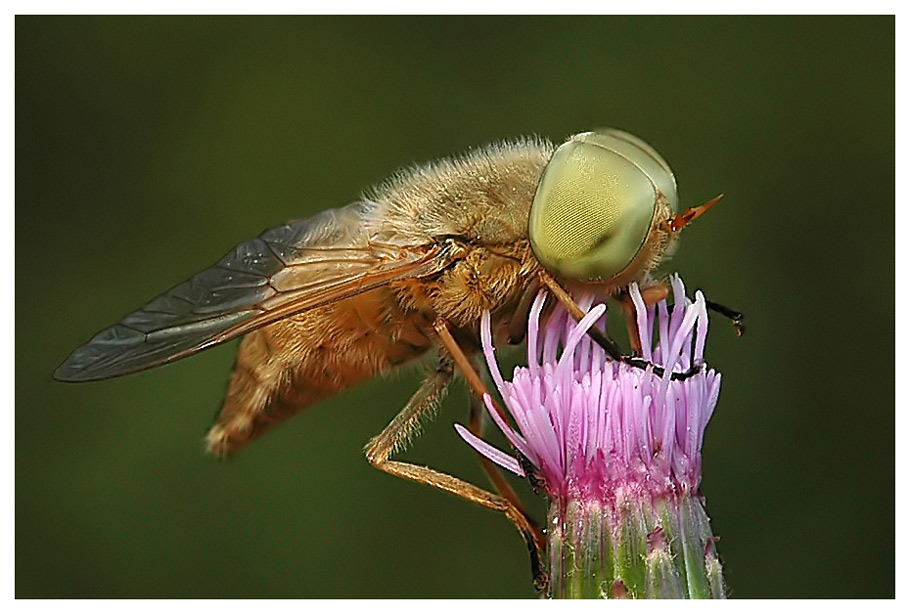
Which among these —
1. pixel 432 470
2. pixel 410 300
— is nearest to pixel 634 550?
pixel 432 470

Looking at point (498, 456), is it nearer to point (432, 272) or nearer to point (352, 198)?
point (432, 272)

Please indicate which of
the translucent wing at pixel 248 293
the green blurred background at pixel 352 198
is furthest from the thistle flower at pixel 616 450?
the green blurred background at pixel 352 198

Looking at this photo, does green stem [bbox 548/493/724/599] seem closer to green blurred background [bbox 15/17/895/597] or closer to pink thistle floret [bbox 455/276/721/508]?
pink thistle floret [bbox 455/276/721/508]

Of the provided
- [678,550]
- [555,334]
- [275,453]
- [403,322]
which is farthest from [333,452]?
[678,550]

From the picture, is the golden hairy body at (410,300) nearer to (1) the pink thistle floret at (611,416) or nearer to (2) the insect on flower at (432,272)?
(2) the insect on flower at (432,272)

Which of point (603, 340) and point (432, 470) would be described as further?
point (432, 470)

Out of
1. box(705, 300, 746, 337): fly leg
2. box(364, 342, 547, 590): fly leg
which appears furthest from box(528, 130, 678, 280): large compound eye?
box(364, 342, 547, 590): fly leg
